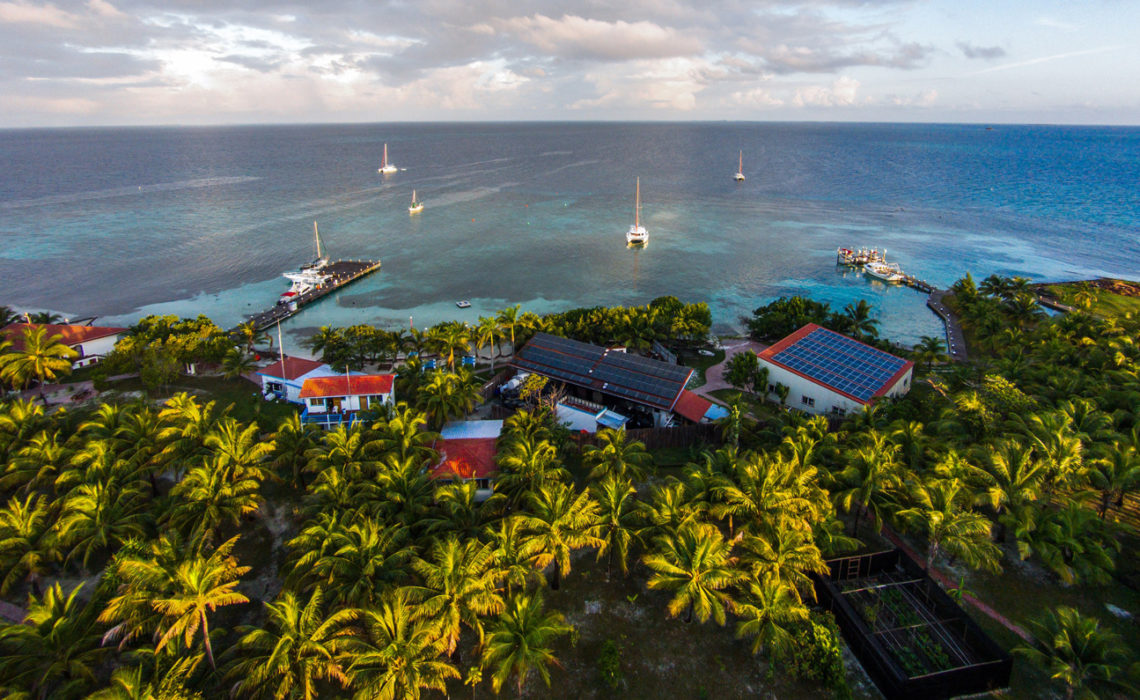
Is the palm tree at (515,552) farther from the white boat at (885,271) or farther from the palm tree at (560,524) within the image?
the white boat at (885,271)

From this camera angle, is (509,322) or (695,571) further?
(509,322)

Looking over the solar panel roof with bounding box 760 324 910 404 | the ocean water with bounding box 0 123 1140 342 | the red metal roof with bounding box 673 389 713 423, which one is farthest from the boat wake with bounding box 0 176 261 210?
the solar panel roof with bounding box 760 324 910 404

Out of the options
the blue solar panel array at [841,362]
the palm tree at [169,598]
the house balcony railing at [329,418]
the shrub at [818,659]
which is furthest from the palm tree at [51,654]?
the blue solar panel array at [841,362]

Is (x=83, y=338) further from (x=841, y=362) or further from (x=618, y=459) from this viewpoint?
(x=841, y=362)

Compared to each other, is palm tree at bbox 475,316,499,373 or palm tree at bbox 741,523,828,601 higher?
palm tree at bbox 475,316,499,373

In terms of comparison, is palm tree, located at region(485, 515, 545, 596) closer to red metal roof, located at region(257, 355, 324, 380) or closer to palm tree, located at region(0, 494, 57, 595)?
palm tree, located at region(0, 494, 57, 595)

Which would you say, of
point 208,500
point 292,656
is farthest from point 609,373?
point 292,656
